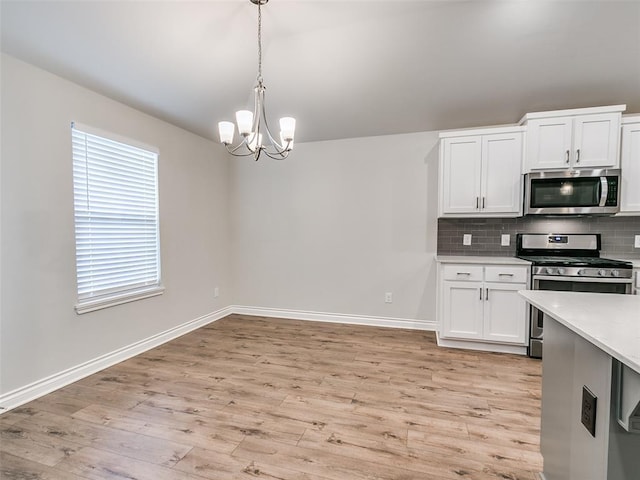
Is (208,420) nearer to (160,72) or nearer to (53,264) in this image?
(53,264)

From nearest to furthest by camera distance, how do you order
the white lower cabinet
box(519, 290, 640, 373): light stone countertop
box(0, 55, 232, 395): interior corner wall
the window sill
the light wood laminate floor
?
box(519, 290, 640, 373): light stone countertop → the light wood laminate floor → box(0, 55, 232, 395): interior corner wall → the window sill → the white lower cabinet

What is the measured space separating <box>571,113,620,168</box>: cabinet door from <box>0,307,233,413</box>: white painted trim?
14.9 ft

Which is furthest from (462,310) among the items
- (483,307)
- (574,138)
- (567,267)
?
(574,138)

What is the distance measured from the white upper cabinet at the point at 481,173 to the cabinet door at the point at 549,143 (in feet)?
0.33

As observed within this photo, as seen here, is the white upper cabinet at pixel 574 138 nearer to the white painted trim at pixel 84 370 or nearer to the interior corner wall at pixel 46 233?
the interior corner wall at pixel 46 233

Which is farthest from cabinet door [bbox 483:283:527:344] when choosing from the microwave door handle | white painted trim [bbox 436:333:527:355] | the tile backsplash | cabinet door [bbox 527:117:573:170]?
cabinet door [bbox 527:117:573:170]

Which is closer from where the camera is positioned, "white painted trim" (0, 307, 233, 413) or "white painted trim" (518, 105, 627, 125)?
"white painted trim" (0, 307, 233, 413)

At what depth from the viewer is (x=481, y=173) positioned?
3285mm

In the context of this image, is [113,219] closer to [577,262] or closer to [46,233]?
[46,233]

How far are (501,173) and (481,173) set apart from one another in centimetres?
19

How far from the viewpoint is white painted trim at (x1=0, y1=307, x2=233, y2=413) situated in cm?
221

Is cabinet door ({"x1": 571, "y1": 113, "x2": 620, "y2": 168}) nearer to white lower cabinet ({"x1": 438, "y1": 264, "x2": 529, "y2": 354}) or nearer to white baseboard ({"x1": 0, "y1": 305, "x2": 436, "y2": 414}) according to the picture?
white lower cabinet ({"x1": 438, "y1": 264, "x2": 529, "y2": 354})

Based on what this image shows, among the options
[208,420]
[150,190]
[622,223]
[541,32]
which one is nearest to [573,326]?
[541,32]

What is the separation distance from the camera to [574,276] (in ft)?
9.32
